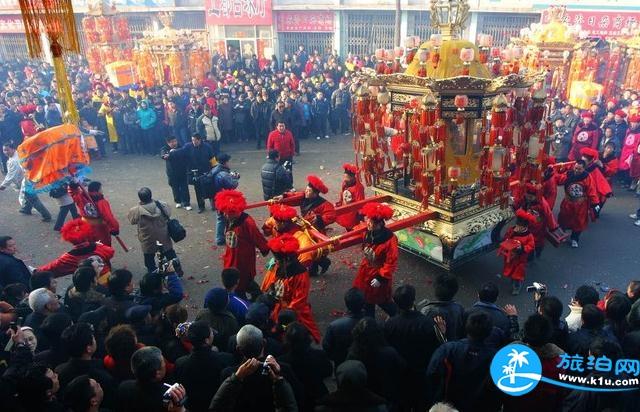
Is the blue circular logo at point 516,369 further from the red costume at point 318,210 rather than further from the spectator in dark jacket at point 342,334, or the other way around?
the red costume at point 318,210

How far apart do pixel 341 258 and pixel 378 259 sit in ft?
8.37

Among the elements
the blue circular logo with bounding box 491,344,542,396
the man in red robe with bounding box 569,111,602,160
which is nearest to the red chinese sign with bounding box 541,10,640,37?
the man in red robe with bounding box 569,111,602,160

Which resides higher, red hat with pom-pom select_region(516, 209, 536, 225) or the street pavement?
red hat with pom-pom select_region(516, 209, 536, 225)

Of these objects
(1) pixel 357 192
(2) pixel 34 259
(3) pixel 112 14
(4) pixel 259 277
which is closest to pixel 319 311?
(4) pixel 259 277

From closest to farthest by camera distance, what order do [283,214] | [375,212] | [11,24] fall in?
[375,212] → [283,214] → [11,24]

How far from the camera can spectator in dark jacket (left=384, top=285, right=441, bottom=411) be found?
13.0 ft

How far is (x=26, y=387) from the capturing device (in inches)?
112

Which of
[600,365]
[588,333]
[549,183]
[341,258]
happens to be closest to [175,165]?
[341,258]

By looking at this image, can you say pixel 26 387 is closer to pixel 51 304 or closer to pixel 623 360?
pixel 51 304

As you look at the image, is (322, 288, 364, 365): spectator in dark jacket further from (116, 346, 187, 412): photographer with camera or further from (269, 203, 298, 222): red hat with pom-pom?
(269, 203, 298, 222): red hat with pom-pom

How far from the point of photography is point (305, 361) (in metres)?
3.55

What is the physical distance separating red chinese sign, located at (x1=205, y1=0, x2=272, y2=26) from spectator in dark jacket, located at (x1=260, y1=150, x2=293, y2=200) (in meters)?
17.4

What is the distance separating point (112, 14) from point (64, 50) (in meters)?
14.5

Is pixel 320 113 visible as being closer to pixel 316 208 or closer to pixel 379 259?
pixel 316 208
